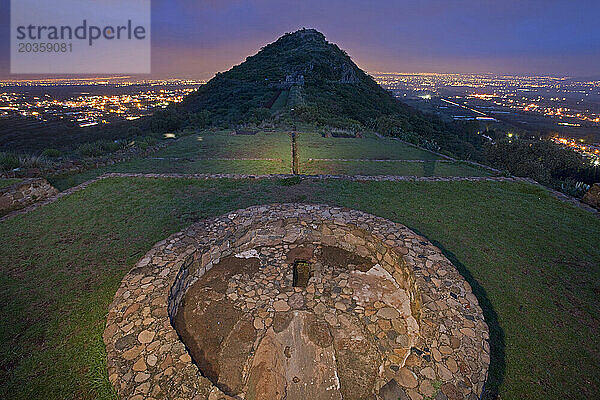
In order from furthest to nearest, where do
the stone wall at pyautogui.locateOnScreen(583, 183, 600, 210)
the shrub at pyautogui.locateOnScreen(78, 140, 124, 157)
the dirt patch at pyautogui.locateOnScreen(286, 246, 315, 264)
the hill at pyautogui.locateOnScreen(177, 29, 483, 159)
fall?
1. the hill at pyautogui.locateOnScreen(177, 29, 483, 159)
2. the shrub at pyautogui.locateOnScreen(78, 140, 124, 157)
3. the stone wall at pyautogui.locateOnScreen(583, 183, 600, 210)
4. the dirt patch at pyautogui.locateOnScreen(286, 246, 315, 264)

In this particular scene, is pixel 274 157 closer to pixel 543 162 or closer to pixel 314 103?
pixel 543 162

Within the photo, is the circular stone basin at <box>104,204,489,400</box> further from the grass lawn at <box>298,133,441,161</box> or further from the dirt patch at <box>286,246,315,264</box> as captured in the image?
the grass lawn at <box>298,133,441,161</box>

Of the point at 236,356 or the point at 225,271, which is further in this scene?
the point at 225,271

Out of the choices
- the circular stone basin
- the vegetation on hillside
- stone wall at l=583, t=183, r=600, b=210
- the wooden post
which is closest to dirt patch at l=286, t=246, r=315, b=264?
the circular stone basin

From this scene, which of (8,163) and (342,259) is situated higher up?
(8,163)

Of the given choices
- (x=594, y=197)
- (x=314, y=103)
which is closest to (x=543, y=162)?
(x=594, y=197)

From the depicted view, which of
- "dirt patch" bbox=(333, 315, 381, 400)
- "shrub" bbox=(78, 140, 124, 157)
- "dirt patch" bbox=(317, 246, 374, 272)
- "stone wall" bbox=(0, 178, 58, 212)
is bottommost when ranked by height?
"dirt patch" bbox=(333, 315, 381, 400)
